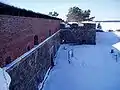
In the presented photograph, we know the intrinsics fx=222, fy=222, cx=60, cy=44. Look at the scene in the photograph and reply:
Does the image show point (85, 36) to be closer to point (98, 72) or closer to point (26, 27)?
point (98, 72)

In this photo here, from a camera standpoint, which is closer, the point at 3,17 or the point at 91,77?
the point at 3,17

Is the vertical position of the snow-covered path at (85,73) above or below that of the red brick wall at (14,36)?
below

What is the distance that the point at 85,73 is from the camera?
1122cm

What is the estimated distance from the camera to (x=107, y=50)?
17.5 metres

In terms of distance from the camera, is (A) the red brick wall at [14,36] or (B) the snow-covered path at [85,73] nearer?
(A) the red brick wall at [14,36]

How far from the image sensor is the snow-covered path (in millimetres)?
9375

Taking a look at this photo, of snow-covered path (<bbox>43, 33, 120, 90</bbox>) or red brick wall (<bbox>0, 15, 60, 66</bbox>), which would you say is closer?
red brick wall (<bbox>0, 15, 60, 66</bbox>)

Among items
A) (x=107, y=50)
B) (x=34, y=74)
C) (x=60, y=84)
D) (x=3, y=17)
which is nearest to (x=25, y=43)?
(x=34, y=74)

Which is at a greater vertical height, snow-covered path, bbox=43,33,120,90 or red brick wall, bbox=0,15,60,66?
red brick wall, bbox=0,15,60,66

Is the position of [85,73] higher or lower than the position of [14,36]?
lower

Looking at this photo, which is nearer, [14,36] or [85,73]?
[14,36]

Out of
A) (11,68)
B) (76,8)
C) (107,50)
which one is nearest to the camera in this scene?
(11,68)

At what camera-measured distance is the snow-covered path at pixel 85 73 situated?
9375 millimetres

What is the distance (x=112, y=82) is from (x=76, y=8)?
35.6 meters
